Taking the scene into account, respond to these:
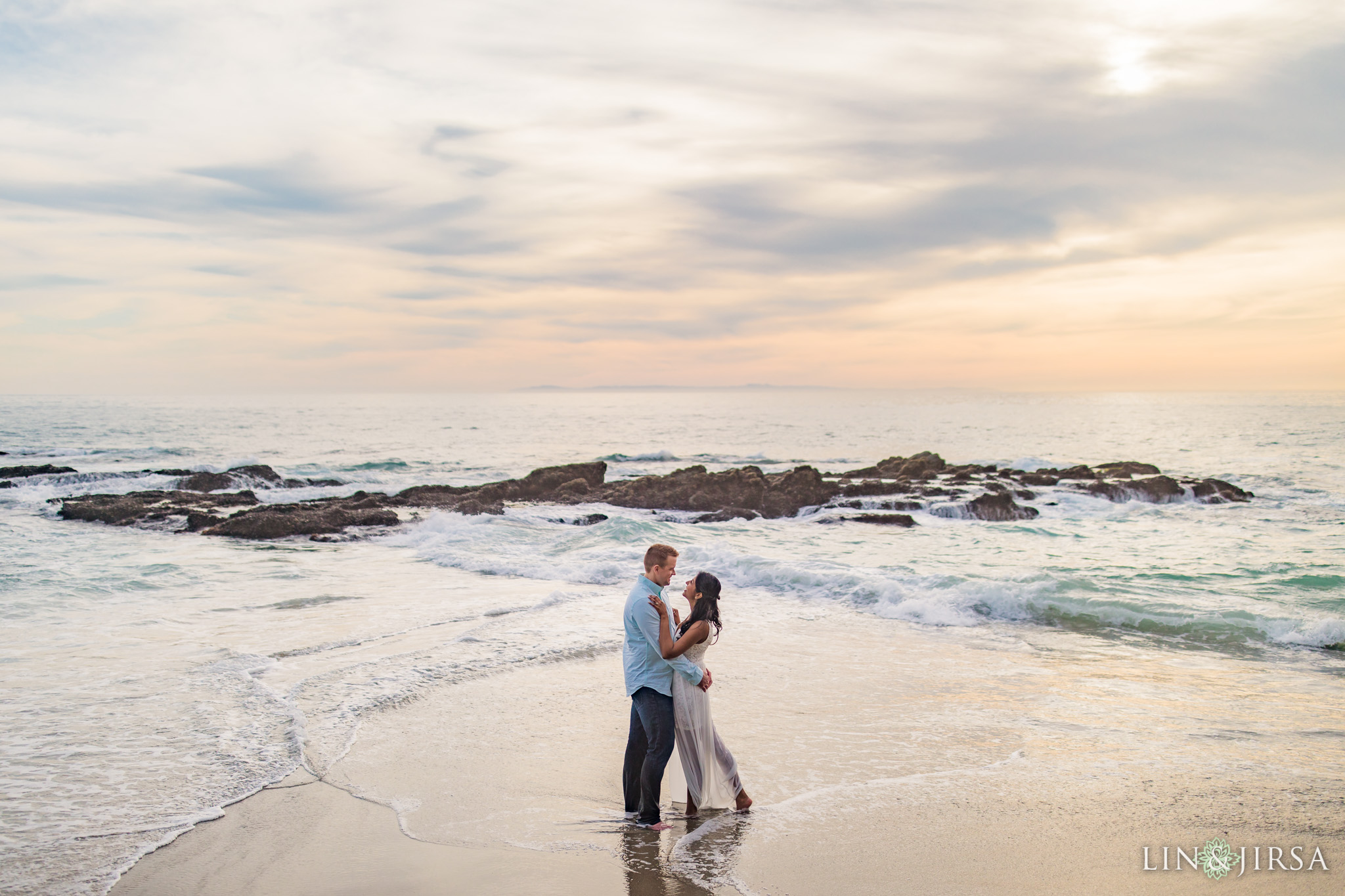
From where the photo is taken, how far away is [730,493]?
2666 centimetres

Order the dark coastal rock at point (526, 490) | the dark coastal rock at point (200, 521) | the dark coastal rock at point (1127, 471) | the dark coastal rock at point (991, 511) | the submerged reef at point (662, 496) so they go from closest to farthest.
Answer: the dark coastal rock at point (200, 521) → the submerged reef at point (662, 496) → the dark coastal rock at point (991, 511) → the dark coastal rock at point (526, 490) → the dark coastal rock at point (1127, 471)

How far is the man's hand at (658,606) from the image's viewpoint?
5227 millimetres

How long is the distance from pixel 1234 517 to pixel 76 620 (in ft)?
91.9

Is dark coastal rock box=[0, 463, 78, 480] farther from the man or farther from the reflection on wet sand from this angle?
the reflection on wet sand

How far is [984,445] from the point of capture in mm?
60531

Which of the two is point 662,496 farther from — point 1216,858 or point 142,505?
point 1216,858

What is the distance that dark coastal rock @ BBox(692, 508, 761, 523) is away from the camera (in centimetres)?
2414

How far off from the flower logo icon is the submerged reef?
1774 cm

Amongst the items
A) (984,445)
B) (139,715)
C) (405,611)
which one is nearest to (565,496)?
(405,611)

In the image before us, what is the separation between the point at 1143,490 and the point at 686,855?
27980mm

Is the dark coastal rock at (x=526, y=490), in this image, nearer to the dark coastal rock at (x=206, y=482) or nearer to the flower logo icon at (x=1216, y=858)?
the dark coastal rock at (x=206, y=482)

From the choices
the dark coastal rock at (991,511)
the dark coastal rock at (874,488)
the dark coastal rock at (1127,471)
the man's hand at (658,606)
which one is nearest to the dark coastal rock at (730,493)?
the dark coastal rock at (874,488)

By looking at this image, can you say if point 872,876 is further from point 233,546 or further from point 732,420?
point 732,420

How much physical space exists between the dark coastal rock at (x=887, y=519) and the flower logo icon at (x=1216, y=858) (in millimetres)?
17471
